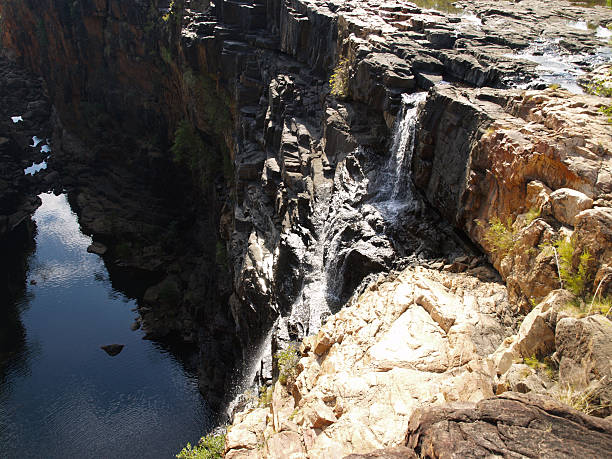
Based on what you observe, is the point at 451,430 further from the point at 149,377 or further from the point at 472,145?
the point at 149,377

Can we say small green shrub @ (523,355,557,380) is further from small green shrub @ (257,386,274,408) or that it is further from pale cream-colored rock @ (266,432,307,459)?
small green shrub @ (257,386,274,408)

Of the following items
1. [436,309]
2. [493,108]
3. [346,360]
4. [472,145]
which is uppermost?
[493,108]

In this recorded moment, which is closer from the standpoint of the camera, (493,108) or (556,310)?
(556,310)

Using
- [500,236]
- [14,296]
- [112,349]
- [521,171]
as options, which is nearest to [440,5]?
[521,171]

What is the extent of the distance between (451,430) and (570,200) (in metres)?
6.09

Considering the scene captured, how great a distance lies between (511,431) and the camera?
651cm

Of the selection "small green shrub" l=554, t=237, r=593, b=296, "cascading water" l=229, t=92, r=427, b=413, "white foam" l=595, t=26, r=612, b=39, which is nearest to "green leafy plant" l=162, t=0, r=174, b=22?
"cascading water" l=229, t=92, r=427, b=413

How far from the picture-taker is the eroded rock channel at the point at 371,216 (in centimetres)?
916

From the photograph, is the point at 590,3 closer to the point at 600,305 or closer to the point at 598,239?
the point at 598,239

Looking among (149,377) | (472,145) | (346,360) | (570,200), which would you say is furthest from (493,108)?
(149,377)

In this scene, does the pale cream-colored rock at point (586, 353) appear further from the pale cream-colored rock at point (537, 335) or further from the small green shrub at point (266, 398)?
the small green shrub at point (266, 398)

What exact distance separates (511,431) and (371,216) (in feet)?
36.6

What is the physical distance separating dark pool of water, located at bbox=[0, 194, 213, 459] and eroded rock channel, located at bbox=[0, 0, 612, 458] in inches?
67.8

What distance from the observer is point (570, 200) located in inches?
397
